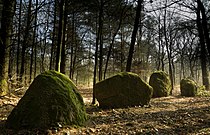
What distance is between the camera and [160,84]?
1606 centimetres

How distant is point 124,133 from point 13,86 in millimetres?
6447

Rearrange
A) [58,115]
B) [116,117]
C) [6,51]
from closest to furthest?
1. [58,115]
2. [116,117]
3. [6,51]

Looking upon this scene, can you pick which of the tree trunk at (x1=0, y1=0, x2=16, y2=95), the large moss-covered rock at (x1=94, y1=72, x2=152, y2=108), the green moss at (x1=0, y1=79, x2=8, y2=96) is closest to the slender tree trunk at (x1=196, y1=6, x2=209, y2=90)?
the large moss-covered rock at (x1=94, y1=72, x2=152, y2=108)

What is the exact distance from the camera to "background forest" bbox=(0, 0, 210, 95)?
9.91m

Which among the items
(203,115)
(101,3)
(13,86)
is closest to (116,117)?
(203,115)

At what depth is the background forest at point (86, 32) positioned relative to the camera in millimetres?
9914

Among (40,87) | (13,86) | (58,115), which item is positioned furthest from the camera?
(13,86)

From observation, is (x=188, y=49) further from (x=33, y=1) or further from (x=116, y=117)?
(x=116, y=117)

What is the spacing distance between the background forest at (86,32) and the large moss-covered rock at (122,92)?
7.57 feet

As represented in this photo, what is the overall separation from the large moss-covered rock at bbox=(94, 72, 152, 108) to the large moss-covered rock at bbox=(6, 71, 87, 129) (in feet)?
10.5

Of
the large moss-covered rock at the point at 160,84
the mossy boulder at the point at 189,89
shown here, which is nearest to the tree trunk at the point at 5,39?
the large moss-covered rock at the point at 160,84

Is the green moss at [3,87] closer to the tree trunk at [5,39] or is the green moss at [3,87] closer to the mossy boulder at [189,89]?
the tree trunk at [5,39]

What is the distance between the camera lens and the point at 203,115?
24.3ft

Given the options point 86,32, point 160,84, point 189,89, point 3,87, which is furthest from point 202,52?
point 3,87
